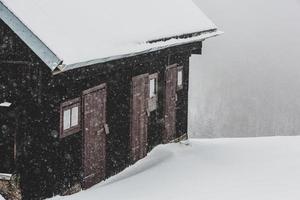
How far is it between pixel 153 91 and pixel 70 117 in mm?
4061

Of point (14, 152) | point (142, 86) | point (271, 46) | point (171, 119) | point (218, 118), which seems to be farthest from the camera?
point (271, 46)

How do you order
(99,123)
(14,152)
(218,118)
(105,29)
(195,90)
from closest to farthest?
(14,152)
(105,29)
(99,123)
(218,118)
(195,90)

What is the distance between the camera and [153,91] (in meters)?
14.1

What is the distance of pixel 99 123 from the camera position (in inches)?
448

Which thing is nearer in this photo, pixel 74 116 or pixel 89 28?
pixel 89 28

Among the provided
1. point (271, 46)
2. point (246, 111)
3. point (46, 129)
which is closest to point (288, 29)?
point (271, 46)

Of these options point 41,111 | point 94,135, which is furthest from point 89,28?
point 94,135

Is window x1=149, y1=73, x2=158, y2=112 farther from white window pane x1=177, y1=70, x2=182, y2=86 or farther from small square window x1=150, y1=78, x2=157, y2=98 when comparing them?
white window pane x1=177, y1=70, x2=182, y2=86

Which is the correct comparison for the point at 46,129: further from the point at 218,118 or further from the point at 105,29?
the point at 218,118

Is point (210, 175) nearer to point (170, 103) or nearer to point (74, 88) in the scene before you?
point (74, 88)

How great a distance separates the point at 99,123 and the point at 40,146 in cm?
194

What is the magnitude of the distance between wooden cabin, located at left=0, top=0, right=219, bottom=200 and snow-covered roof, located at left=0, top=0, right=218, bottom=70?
0.8 inches

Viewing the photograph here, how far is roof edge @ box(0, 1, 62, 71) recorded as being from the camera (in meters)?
8.46

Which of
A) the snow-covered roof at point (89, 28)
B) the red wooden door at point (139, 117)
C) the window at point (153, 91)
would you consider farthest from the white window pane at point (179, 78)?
the red wooden door at point (139, 117)
